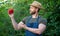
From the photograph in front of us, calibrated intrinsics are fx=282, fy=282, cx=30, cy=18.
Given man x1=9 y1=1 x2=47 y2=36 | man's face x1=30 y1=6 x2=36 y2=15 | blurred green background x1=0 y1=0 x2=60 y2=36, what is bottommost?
blurred green background x1=0 y1=0 x2=60 y2=36

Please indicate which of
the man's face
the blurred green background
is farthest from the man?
the blurred green background

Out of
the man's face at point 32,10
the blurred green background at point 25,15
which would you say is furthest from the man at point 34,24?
the blurred green background at point 25,15

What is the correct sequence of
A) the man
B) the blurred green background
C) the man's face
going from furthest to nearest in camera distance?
the blurred green background < the man's face < the man

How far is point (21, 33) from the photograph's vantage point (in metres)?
8.00

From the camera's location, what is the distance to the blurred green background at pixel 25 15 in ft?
26.2

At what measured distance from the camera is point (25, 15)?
8375 millimetres

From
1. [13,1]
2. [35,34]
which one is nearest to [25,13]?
[13,1]

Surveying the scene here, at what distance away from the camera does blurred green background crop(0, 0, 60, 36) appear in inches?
315

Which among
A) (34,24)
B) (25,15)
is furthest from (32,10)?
(25,15)

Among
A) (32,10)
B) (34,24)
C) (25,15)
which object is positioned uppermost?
(32,10)

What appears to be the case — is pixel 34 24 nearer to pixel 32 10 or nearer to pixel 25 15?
pixel 32 10

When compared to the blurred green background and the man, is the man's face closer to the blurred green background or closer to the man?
the man

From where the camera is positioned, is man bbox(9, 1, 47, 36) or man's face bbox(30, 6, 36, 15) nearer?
man bbox(9, 1, 47, 36)

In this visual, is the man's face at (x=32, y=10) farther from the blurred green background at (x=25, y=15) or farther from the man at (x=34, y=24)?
the blurred green background at (x=25, y=15)
